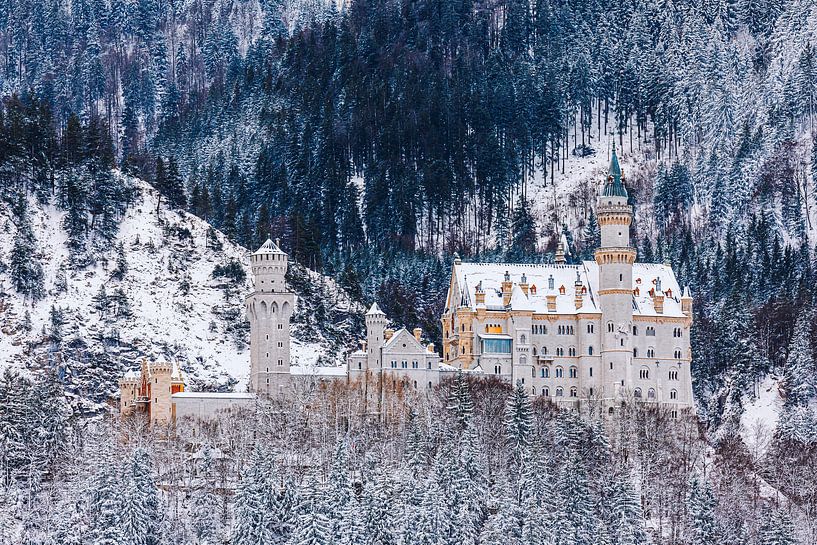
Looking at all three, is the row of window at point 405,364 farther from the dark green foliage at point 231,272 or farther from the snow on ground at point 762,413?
the snow on ground at point 762,413

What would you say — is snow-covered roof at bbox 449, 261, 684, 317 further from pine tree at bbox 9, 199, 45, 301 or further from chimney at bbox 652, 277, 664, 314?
pine tree at bbox 9, 199, 45, 301

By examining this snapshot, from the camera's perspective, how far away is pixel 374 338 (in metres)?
146

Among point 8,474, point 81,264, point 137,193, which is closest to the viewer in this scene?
point 8,474

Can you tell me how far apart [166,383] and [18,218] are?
34305mm

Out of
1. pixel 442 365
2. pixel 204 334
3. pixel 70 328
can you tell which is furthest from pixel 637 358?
pixel 70 328

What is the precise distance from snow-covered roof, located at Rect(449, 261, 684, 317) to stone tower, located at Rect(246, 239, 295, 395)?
18366 mm

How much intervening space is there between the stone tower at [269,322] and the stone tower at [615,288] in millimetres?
30241

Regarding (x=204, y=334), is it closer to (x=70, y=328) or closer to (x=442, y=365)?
(x=70, y=328)

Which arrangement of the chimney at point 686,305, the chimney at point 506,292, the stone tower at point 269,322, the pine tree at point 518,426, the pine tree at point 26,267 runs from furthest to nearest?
the chimney at point 686,305 < the pine tree at point 26,267 < the chimney at point 506,292 < the stone tower at point 269,322 < the pine tree at point 518,426

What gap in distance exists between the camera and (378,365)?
14512 cm

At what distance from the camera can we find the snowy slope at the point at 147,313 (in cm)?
14850

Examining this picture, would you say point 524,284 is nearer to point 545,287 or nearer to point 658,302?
point 545,287

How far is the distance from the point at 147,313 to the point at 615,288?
45.6 m

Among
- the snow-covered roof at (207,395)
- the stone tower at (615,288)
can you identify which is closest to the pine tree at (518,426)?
the stone tower at (615,288)
